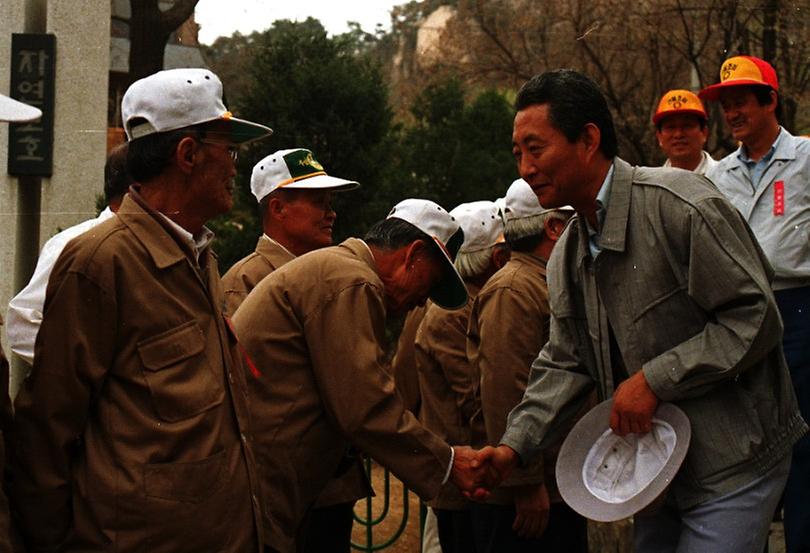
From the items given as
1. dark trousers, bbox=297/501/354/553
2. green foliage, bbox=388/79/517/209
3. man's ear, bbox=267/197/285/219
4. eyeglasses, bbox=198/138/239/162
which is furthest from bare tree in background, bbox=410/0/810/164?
eyeglasses, bbox=198/138/239/162

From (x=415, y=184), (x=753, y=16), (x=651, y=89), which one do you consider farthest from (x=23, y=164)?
(x=651, y=89)

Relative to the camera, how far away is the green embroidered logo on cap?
6141 mm

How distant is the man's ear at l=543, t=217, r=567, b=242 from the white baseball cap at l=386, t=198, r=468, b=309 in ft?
2.39

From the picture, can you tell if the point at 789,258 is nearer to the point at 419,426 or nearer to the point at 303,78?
the point at 419,426

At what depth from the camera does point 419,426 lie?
4270 millimetres

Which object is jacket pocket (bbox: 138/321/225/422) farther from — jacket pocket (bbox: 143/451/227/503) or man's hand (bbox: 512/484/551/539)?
man's hand (bbox: 512/484/551/539)

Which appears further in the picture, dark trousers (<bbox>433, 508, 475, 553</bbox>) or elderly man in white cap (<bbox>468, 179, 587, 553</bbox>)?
dark trousers (<bbox>433, 508, 475, 553</bbox>)

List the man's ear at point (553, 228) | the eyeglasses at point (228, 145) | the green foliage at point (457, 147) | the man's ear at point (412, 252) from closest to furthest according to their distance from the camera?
the eyeglasses at point (228, 145) → the man's ear at point (412, 252) → the man's ear at point (553, 228) → the green foliage at point (457, 147)

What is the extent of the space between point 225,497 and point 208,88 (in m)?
1.20

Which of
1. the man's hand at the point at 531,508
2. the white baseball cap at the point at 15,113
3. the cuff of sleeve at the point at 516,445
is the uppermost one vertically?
the white baseball cap at the point at 15,113

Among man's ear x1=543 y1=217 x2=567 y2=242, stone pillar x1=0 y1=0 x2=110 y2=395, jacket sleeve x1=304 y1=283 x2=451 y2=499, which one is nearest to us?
jacket sleeve x1=304 y1=283 x2=451 y2=499

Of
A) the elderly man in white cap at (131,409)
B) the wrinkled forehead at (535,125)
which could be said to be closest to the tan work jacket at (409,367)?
the wrinkled forehead at (535,125)

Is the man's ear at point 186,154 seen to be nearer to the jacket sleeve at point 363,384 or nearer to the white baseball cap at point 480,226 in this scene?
the jacket sleeve at point 363,384

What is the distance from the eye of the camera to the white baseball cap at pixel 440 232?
15.5 ft
